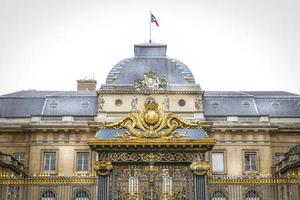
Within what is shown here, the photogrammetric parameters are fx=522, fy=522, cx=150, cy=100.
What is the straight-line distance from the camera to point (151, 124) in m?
16.6

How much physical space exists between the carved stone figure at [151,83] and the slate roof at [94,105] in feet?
14.1

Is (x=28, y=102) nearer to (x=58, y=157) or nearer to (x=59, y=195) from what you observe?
(x=58, y=157)

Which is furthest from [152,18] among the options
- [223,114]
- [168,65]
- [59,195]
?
[59,195]

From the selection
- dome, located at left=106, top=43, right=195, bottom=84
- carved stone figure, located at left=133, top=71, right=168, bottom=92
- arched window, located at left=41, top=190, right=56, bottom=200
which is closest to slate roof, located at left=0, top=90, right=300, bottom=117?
dome, located at left=106, top=43, right=195, bottom=84

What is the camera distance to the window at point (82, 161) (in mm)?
39656

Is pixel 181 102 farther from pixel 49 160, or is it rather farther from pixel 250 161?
pixel 49 160

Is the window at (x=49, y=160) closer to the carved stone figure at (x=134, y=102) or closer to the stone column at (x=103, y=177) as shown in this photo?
the carved stone figure at (x=134, y=102)

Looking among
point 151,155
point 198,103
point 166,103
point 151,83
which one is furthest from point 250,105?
point 151,155

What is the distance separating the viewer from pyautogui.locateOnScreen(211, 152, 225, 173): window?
39719mm

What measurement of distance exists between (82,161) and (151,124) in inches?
949

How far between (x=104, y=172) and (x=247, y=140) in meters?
25.6

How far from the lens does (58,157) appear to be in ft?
130

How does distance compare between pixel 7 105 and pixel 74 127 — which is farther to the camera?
pixel 7 105

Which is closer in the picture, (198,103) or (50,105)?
(198,103)
